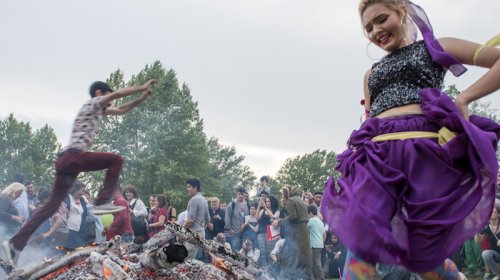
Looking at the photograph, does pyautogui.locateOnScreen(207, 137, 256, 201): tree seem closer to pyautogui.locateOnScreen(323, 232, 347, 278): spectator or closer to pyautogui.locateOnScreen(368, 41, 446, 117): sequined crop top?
Answer: pyautogui.locateOnScreen(323, 232, 347, 278): spectator

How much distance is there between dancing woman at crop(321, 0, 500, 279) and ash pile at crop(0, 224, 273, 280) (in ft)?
5.93

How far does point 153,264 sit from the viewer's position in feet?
13.4

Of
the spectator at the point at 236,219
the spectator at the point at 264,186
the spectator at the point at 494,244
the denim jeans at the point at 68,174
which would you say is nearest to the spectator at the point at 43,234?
the denim jeans at the point at 68,174

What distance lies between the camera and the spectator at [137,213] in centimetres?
939

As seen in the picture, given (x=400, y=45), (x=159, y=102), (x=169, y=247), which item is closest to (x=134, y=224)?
(x=169, y=247)

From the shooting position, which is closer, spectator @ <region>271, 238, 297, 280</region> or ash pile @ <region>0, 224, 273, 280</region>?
ash pile @ <region>0, 224, 273, 280</region>

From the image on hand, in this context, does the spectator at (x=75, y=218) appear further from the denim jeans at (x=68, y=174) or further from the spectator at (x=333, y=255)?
the spectator at (x=333, y=255)

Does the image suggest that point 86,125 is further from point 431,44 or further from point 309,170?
point 309,170

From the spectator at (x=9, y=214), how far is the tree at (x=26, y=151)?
→ 29.4m

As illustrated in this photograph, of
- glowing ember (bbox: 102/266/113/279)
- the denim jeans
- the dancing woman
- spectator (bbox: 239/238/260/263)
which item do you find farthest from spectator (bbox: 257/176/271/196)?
the dancing woman

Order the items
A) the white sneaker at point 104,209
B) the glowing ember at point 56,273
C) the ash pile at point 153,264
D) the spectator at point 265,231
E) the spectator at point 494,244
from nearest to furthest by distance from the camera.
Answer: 1. the ash pile at point 153,264
2. the glowing ember at point 56,273
3. the white sneaker at point 104,209
4. the spectator at point 494,244
5. the spectator at point 265,231

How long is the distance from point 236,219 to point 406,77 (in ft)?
29.1

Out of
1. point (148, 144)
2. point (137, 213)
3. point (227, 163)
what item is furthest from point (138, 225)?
point (227, 163)

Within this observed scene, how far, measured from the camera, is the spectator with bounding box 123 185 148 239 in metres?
9.39
